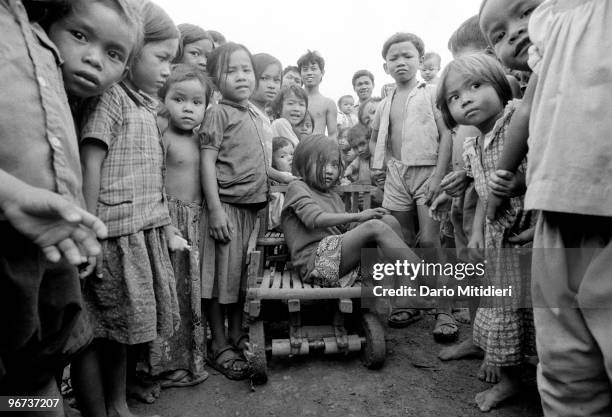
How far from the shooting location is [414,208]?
3.42 metres

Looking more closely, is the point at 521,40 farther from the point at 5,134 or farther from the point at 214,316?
the point at 214,316

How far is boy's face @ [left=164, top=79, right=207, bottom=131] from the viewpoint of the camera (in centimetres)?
232

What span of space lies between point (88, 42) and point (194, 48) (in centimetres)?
204

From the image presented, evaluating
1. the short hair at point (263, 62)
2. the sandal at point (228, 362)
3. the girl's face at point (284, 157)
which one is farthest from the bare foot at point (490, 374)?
the short hair at point (263, 62)

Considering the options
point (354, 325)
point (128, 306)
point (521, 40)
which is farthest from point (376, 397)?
point (521, 40)

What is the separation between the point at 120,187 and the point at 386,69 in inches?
111

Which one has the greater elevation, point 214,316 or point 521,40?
point 521,40

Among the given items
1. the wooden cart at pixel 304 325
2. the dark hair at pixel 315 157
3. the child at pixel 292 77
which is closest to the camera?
the wooden cart at pixel 304 325

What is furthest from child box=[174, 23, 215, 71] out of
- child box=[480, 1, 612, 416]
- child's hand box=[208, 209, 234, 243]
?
child box=[480, 1, 612, 416]

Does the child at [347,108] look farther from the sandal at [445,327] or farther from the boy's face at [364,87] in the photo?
the sandal at [445,327]

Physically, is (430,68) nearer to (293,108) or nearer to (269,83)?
(293,108)

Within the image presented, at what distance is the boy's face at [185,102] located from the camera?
232 centimetres

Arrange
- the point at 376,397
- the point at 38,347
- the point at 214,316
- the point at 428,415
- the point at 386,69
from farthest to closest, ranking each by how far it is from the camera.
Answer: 1. the point at 386,69
2. the point at 214,316
3. the point at 376,397
4. the point at 428,415
5. the point at 38,347

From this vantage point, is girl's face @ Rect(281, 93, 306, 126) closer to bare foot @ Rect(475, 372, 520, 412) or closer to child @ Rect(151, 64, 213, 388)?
child @ Rect(151, 64, 213, 388)
